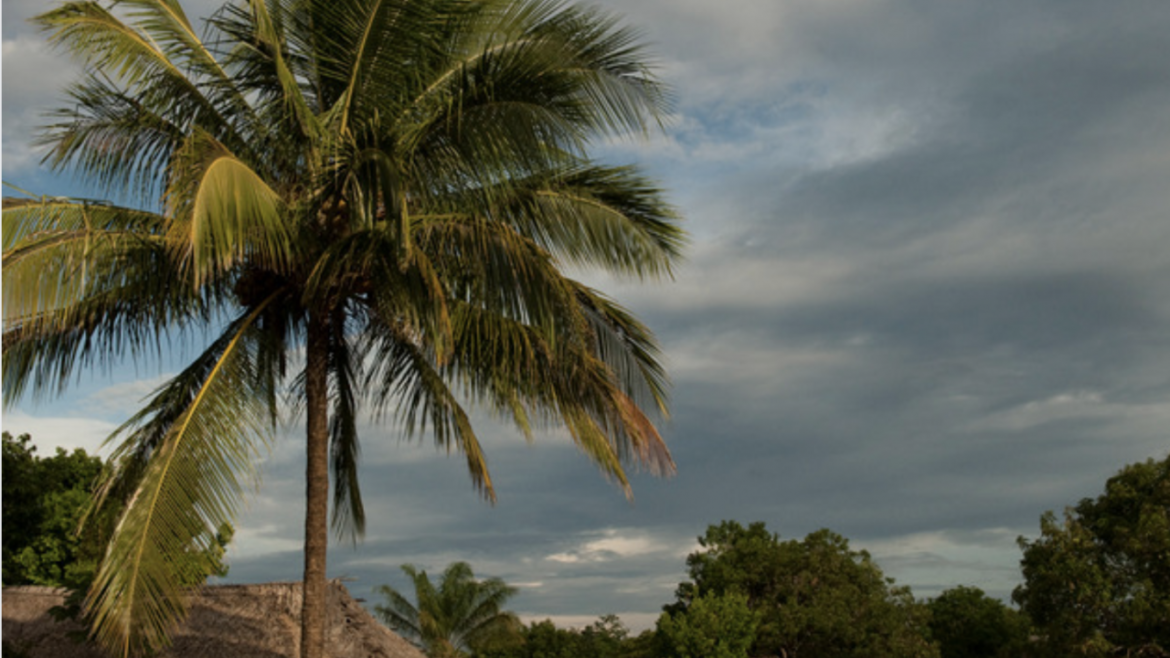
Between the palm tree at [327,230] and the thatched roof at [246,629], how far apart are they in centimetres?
477

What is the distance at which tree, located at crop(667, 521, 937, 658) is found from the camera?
113ft

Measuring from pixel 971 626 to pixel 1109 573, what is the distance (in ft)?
55.3

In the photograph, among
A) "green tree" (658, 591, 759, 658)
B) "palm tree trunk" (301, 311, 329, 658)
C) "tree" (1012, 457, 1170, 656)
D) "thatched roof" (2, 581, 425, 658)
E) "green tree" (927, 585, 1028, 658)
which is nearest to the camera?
"palm tree trunk" (301, 311, 329, 658)

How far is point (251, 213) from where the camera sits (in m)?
8.60

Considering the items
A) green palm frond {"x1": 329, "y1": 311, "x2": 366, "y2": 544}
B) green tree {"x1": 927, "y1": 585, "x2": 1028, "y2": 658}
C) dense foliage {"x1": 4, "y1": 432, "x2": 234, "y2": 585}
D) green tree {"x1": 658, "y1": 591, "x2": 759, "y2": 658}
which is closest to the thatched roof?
green palm frond {"x1": 329, "y1": 311, "x2": 366, "y2": 544}

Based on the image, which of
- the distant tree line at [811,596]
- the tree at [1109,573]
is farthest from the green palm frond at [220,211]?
the tree at [1109,573]

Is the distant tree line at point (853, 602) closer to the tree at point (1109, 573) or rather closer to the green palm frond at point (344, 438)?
the tree at point (1109, 573)

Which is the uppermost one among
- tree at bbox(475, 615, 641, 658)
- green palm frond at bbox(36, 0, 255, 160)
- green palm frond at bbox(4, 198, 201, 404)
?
green palm frond at bbox(36, 0, 255, 160)

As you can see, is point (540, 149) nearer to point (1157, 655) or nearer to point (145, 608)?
point (145, 608)

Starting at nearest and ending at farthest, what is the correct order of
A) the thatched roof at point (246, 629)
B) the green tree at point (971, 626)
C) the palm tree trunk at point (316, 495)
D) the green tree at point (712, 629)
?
1. the palm tree trunk at point (316, 495)
2. the thatched roof at point (246, 629)
3. the green tree at point (712, 629)
4. the green tree at point (971, 626)

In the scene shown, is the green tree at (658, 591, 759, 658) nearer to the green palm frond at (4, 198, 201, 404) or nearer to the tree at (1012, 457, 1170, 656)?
the tree at (1012, 457, 1170, 656)

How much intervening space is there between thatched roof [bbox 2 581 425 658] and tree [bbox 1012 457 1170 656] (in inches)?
723

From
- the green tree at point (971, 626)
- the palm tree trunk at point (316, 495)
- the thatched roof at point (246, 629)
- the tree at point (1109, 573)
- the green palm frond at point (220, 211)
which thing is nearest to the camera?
the green palm frond at point (220, 211)

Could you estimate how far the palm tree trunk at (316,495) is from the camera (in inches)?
376
